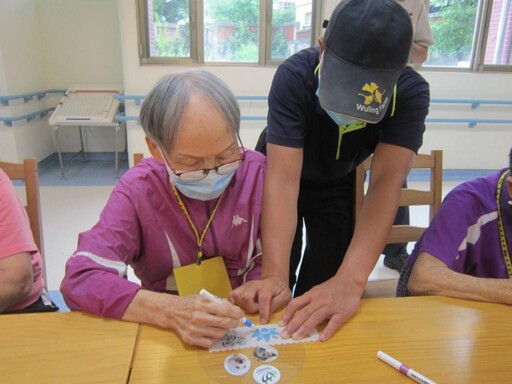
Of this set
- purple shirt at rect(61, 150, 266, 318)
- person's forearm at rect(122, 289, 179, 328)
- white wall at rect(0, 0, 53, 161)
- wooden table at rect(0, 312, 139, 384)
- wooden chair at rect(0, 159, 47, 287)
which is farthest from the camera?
white wall at rect(0, 0, 53, 161)

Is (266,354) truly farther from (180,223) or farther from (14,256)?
(14,256)

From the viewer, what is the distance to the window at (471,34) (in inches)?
174

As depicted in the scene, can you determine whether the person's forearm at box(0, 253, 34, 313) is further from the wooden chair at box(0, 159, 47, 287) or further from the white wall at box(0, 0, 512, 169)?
the white wall at box(0, 0, 512, 169)

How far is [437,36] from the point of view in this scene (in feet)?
14.9

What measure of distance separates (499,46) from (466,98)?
739 millimetres

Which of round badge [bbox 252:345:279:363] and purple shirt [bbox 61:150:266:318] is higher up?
purple shirt [bbox 61:150:266:318]

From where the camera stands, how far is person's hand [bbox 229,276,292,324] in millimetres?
914

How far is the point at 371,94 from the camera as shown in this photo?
896mm

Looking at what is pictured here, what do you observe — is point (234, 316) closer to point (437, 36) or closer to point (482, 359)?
point (482, 359)

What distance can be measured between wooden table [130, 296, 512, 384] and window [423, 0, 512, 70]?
14.1 ft

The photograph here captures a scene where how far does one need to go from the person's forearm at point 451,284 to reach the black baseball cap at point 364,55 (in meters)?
0.43

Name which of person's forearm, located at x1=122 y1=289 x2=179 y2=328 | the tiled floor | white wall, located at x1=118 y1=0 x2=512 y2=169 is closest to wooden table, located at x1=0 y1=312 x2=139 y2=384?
person's forearm, located at x1=122 y1=289 x2=179 y2=328

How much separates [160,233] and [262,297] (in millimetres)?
342

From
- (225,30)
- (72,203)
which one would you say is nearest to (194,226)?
(72,203)
